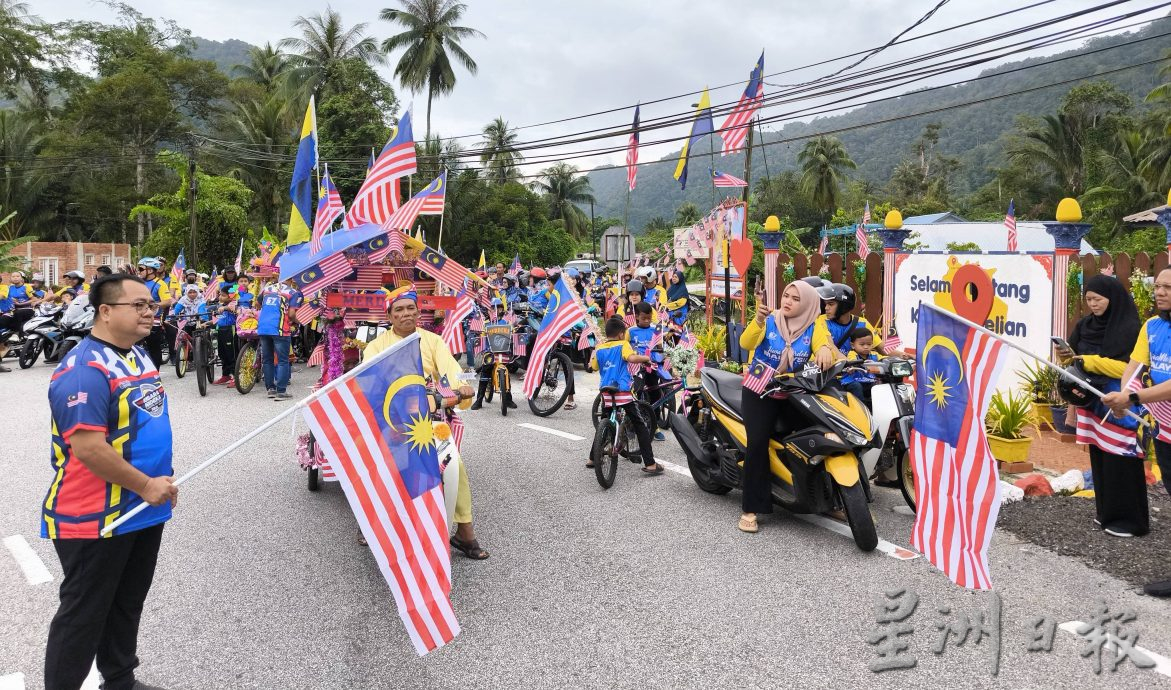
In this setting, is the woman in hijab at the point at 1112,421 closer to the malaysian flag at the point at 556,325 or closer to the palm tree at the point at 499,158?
the malaysian flag at the point at 556,325

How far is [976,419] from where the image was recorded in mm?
3611

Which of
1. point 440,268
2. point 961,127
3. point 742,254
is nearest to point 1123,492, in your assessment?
point 440,268

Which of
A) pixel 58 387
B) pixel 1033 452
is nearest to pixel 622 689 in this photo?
pixel 58 387

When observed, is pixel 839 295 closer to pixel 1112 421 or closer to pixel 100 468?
pixel 1112 421

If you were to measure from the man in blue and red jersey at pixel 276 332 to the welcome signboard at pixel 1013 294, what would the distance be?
764 centimetres

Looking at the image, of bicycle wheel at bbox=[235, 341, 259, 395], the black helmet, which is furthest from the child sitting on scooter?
bicycle wheel at bbox=[235, 341, 259, 395]

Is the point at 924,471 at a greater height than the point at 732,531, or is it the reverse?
the point at 924,471

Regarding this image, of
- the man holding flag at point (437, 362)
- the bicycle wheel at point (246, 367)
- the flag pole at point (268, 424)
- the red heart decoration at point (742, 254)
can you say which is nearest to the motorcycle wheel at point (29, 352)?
the bicycle wheel at point (246, 367)

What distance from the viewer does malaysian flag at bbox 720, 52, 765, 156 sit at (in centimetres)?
1350

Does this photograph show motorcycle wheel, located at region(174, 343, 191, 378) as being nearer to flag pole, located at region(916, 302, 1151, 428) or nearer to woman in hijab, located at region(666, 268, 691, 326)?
woman in hijab, located at region(666, 268, 691, 326)

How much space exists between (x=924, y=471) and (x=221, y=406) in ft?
28.1

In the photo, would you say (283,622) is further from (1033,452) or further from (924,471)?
(1033,452)

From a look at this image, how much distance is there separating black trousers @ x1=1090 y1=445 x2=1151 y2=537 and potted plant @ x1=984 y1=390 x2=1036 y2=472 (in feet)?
5.35

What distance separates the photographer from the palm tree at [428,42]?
1446 inches
